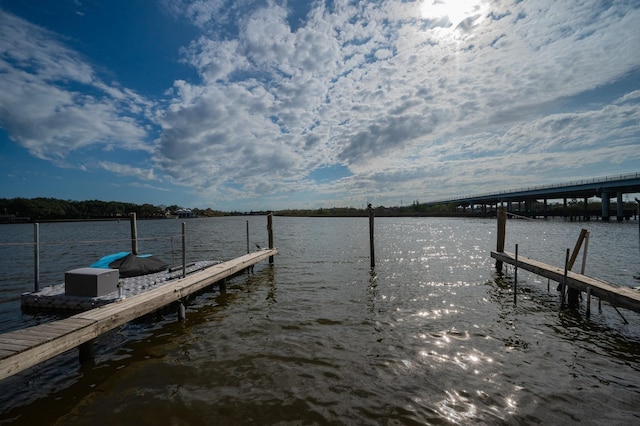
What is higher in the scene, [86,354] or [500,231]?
[500,231]

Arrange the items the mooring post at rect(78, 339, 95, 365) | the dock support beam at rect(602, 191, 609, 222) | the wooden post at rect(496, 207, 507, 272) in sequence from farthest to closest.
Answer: the dock support beam at rect(602, 191, 609, 222) < the wooden post at rect(496, 207, 507, 272) < the mooring post at rect(78, 339, 95, 365)

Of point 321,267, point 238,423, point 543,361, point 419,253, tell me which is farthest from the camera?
point 419,253

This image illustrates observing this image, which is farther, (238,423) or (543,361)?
(543,361)

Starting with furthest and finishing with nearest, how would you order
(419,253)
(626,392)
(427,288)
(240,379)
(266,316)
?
(419,253) < (427,288) < (266,316) < (240,379) < (626,392)

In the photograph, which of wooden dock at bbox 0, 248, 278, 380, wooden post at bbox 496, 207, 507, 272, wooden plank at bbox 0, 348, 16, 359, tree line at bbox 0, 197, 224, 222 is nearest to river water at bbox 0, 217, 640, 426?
wooden dock at bbox 0, 248, 278, 380

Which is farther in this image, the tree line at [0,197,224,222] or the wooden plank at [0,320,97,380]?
the tree line at [0,197,224,222]

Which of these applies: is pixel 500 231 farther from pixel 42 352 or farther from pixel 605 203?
pixel 605 203

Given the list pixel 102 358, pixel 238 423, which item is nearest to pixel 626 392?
pixel 238 423

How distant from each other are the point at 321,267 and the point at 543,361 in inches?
496

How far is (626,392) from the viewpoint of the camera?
5223mm

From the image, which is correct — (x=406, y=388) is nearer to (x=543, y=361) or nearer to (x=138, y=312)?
(x=543, y=361)

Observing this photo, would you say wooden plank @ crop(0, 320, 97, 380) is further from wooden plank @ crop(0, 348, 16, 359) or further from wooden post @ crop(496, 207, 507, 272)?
wooden post @ crop(496, 207, 507, 272)

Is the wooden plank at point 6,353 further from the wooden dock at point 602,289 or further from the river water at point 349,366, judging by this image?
the wooden dock at point 602,289

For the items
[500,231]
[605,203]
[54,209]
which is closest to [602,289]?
[500,231]
